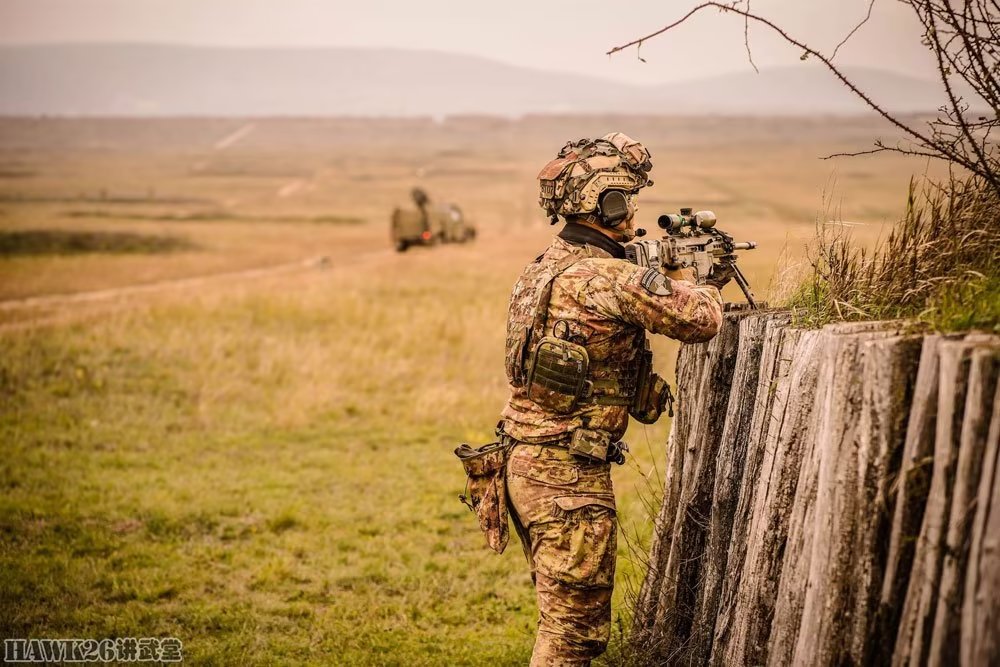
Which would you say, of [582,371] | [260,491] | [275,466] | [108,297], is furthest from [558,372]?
[108,297]

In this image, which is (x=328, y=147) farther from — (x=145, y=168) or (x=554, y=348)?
(x=554, y=348)

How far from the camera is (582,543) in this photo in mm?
3721

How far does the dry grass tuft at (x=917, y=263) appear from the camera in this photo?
3.29 metres

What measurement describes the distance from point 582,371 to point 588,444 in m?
0.36

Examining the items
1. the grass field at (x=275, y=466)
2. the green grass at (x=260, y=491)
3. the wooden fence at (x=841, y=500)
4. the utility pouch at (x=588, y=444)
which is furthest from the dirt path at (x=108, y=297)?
the wooden fence at (x=841, y=500)

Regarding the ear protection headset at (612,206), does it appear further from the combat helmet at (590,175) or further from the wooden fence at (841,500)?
the wooden fence at (841,500)

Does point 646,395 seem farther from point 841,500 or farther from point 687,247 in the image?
point 841,500

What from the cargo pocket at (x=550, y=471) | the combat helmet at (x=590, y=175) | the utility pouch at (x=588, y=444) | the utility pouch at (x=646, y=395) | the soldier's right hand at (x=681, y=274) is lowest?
the cargo pocket at (x=550, y=471)

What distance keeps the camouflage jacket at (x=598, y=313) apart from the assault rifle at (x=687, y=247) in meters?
0.14

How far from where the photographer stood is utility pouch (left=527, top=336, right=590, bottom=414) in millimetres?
3711

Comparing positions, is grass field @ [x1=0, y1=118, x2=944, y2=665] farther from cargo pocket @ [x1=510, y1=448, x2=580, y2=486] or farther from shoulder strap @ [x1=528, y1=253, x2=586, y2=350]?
shoulder strap @ [x1=528, y1=253, x2=586, y2=350]

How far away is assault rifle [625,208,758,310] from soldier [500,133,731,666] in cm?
9

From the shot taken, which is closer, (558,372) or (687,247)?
(558,372)

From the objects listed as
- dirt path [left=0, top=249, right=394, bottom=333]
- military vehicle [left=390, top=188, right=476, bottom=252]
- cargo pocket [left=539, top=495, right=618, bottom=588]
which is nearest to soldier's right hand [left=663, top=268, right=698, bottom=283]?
cargo pocket [left=539, top=495, right=618, bottom=588]
